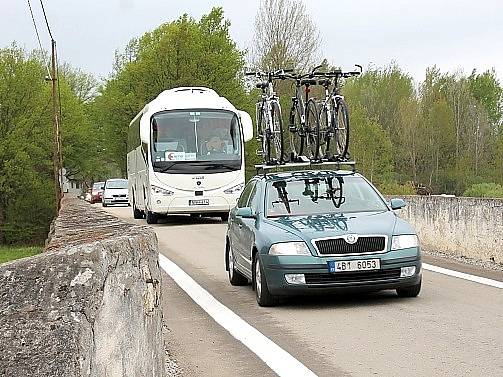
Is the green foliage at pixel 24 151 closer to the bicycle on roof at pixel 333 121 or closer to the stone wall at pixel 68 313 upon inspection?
the bicycle on roof at pixel 333 121

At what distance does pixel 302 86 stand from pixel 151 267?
11.8 meters

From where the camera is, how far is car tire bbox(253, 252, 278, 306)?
1027cm

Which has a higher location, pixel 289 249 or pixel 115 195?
pixel 289 249

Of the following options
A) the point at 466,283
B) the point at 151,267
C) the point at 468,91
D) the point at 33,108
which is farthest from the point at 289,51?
the point at 151,267

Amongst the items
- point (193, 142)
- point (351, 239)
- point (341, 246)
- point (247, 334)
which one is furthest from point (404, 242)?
point (193, 142)

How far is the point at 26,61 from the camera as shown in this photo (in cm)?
5550

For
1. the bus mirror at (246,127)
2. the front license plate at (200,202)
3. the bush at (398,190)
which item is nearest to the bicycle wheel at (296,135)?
the front license plate at (200,202)

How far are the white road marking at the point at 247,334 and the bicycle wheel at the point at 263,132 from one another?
393 centimetres

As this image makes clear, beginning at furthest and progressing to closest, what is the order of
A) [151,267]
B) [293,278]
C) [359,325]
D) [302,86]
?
[302,86] < [293,278] < [359,325] < [151,267]

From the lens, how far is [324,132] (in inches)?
626

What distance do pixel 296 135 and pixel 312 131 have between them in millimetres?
545

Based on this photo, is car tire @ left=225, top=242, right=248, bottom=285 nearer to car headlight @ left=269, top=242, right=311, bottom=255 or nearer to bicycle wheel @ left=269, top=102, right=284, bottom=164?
car headlight @ left=269, top=242, right=311, bottom=255

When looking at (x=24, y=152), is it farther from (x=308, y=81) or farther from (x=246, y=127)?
(x=308, y=81)

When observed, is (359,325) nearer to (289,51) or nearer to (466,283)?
(466,283)
